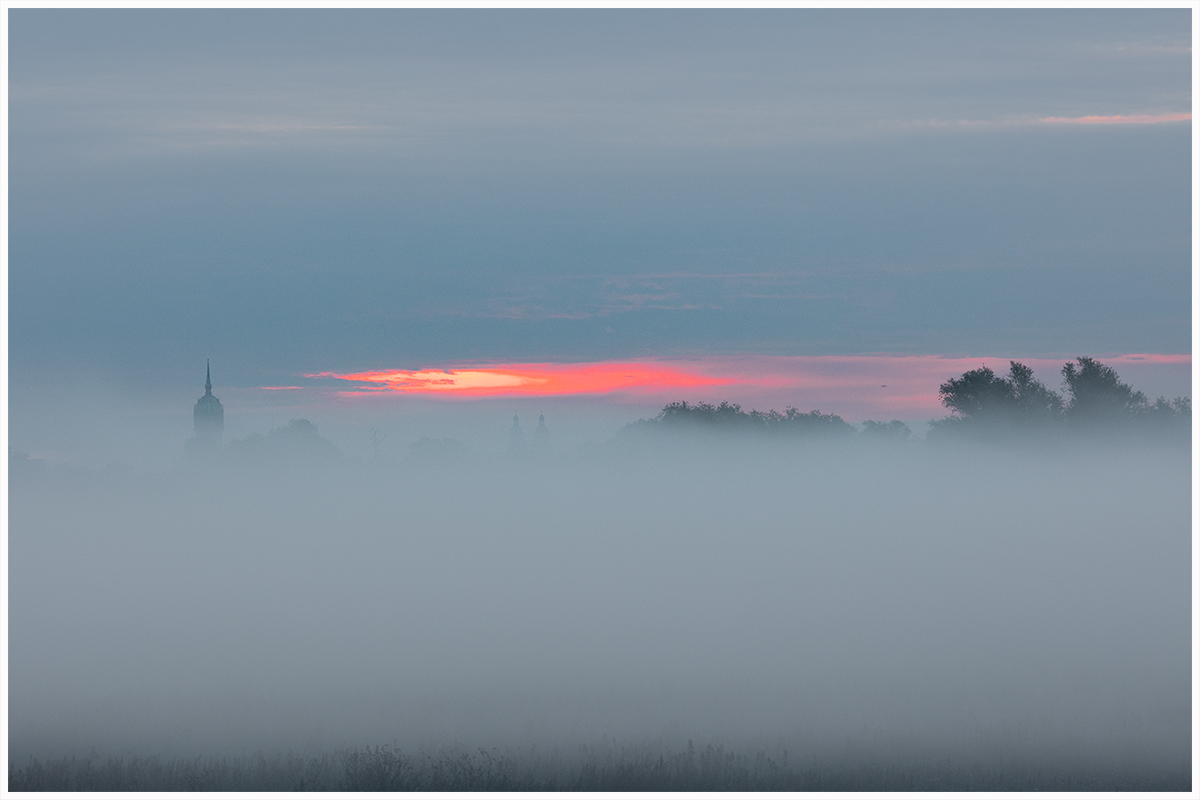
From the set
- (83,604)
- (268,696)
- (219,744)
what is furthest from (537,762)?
(83,604)

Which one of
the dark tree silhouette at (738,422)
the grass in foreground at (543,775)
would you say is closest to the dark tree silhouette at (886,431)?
the dark tree silhouette at (738,422)

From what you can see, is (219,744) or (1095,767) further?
(219,744)

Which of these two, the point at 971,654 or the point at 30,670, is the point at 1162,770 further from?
the point at 30,670

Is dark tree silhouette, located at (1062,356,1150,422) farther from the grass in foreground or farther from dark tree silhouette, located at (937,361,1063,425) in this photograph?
the grass in foreground

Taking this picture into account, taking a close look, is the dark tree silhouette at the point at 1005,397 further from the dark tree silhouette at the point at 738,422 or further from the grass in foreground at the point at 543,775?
the grass in foreground at the point at 543,775

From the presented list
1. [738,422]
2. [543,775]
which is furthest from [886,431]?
[543,775]

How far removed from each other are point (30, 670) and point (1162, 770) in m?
24.5

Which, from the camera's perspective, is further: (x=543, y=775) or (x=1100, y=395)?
(x=1100, y=395)

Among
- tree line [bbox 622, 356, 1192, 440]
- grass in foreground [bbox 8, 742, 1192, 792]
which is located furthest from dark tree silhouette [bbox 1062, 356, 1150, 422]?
grass in foreground [bbox 8, 742, 1192, 792]

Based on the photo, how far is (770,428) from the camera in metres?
127

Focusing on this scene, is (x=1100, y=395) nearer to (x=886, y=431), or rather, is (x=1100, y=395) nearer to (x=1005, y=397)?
(x=1005, y=397)

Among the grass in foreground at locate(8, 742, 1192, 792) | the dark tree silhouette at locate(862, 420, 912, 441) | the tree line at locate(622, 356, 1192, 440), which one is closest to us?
the grass in foreground at locate(8, 742, 1192, 792)

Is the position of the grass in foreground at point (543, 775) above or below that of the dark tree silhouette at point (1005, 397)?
below

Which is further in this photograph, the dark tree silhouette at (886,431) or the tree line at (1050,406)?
the dark tree silhouette at (886,431)
